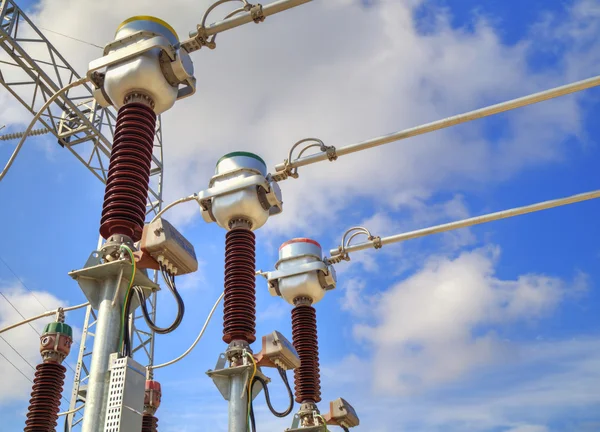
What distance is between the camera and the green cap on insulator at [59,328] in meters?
11.7

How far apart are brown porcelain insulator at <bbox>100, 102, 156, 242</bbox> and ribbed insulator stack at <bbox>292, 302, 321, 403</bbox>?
6.04 metres

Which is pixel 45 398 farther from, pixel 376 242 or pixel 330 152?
pixel 376 242

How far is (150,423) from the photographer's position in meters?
12.2

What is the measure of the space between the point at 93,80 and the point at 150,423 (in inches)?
272

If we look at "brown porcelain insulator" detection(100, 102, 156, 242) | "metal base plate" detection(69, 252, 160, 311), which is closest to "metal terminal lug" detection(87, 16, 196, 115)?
"brown porcelain insulator" detection(100, 102, 156, 242)

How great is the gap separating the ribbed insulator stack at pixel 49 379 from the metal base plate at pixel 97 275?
Result: 17.4 ft

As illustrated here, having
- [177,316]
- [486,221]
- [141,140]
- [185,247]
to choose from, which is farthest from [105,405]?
[486,221]

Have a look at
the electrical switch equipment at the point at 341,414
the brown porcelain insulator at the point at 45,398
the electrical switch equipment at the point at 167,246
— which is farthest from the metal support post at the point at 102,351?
the electrical switch equipment at the point at 341,414

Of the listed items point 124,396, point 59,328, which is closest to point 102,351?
point 124,396

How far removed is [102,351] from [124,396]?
52 cm

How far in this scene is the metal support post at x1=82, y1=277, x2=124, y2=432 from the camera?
5816 millimetres

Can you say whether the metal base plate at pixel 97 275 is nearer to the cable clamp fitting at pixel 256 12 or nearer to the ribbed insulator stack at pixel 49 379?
the cable clamp fitting at pixel 256 12

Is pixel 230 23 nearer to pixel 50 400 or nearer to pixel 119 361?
pixel 119 361

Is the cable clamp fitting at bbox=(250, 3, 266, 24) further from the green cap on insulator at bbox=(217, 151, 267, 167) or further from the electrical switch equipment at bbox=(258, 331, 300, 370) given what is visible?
the electrical switch equipment at bbox=(258, 331, 300, 370)
